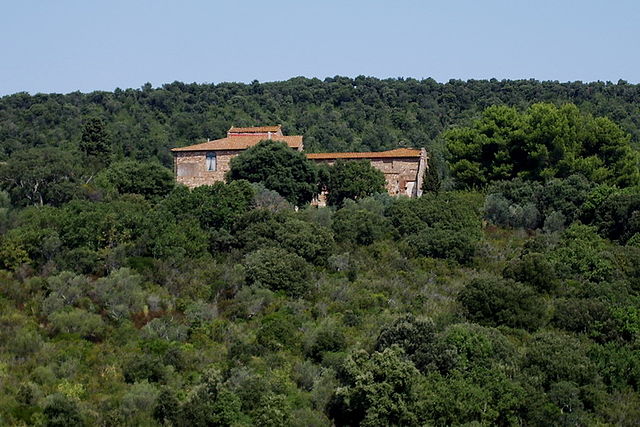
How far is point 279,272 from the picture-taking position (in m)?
30.2

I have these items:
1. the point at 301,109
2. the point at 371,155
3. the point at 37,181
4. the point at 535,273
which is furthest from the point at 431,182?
the point at 301,109

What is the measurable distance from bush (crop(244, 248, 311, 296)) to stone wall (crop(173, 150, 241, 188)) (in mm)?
17729

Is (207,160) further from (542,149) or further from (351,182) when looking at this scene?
(542,149)

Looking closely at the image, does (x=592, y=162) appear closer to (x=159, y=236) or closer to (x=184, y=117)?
(x=159, y=236)

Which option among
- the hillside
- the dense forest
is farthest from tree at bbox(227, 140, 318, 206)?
the hillside

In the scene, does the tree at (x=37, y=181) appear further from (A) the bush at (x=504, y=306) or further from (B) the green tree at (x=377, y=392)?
(B) the green tree at (x=377, y=392)

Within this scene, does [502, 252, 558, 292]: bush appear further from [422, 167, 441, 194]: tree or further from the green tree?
[422, 167, 441, 194]: tree

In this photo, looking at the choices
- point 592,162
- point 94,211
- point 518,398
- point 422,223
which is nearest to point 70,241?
point 94,211

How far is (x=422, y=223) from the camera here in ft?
119

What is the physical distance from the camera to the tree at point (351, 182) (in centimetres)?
4375

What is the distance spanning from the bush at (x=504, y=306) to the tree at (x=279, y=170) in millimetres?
15243

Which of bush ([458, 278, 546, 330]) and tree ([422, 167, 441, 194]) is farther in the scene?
tree ([422, 167, 441, 194])

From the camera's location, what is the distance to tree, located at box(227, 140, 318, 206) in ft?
136

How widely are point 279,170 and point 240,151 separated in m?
6.73
